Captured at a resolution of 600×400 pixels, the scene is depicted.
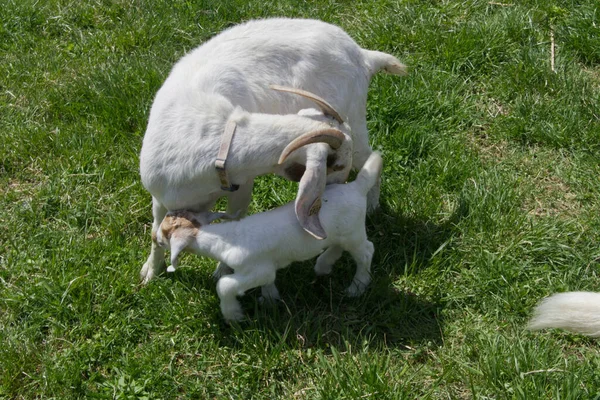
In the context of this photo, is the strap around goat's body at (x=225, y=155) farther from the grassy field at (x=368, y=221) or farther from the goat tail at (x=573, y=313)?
the goat tail at (x=573, y=313)

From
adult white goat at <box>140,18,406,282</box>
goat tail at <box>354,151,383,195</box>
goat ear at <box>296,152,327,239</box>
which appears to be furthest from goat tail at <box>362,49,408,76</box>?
goat ear at <box>296,152,327,239</box>

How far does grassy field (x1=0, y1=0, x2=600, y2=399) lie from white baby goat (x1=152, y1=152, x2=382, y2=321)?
0.36 meters

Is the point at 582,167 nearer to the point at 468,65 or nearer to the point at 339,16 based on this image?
the point at 468,65

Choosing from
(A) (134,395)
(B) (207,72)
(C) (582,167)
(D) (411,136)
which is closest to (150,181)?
(B) (207,72)

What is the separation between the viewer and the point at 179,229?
3967 millimetres

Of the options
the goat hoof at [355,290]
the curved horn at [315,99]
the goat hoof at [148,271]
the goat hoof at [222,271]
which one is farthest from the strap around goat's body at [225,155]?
the goat hoof at [355,290]

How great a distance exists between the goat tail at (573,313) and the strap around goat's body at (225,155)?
1.86 meters

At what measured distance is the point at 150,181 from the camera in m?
4.05

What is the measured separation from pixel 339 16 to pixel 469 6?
3.92 feet

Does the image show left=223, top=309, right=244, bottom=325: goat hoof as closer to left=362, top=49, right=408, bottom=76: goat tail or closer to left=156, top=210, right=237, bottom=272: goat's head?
left=156, top=210, right=237, bottom=272: goat's head

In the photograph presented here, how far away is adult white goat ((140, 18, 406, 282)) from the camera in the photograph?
3.95 metres

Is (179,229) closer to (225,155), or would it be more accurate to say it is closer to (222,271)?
(225,155)

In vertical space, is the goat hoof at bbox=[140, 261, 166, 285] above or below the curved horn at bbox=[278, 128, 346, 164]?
below

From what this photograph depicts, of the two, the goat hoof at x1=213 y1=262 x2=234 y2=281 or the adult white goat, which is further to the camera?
the goat hoof at x1=213 y1=262 x2=234 y2=281
